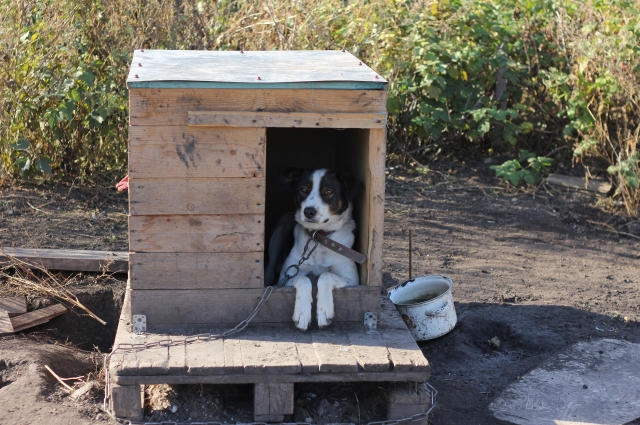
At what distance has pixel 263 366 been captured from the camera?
3.18 meters

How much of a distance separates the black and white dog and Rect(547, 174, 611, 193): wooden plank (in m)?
4.10

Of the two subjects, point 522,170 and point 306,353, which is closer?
point 306,353

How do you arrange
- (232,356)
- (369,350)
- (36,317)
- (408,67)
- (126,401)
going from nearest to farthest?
1. (126,401)
2. (232,356)
3. (369,350)
4. (36,317)
5. (408,67)

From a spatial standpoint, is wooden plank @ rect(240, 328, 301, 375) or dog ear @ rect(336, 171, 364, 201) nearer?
wooden plank @ rect(240, 328, 301, 375)

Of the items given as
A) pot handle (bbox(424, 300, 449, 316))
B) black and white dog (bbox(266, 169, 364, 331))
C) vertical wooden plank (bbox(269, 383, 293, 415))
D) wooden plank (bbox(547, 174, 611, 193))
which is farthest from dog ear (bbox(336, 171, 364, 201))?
wooden plank (bbox(547, 174, 611, 193))

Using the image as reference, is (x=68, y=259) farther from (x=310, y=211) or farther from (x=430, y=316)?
(x=430, y=316)

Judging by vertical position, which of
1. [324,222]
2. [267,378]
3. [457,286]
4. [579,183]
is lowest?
[457,286]

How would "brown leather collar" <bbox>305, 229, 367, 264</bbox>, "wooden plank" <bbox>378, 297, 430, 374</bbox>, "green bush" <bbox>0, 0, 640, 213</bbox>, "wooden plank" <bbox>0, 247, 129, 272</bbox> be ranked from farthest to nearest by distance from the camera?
"green bush" <bbox>0, 0, 640, 213</bbox> → "wooden plank" <bbox>0, 247, 129, 272</bbox> → "brown leather collar" <bbox>305, 229, 367, 264</bbox> → "wooden plank" <bbox>378, 297, 430, 374</bbox>

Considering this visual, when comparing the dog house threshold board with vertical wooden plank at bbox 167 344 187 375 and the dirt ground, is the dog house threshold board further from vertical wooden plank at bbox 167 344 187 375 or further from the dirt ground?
the dirt ground

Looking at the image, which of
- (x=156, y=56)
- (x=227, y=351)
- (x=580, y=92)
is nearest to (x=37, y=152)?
(x=156, y=56)

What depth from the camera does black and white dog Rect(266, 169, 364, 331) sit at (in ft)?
12.8

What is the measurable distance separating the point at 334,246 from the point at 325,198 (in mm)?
272

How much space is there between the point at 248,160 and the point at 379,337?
42.0 inches

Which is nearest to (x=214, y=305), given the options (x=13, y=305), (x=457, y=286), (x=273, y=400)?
(x=273, y=400)
